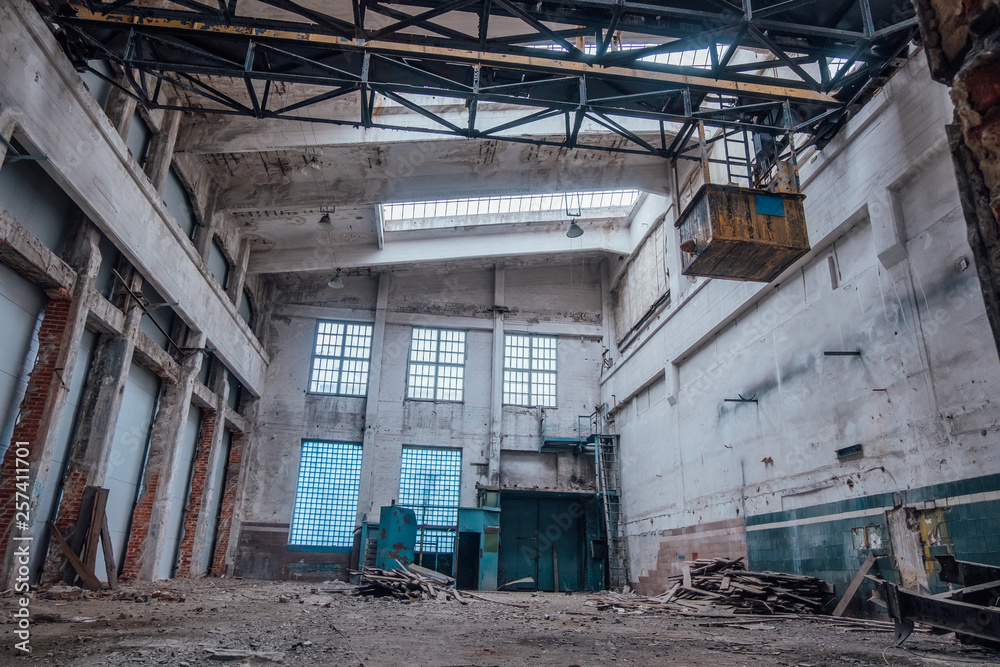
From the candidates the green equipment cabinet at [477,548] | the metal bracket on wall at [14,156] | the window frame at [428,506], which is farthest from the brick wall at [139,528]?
the green equipment cabinet at [477,548]

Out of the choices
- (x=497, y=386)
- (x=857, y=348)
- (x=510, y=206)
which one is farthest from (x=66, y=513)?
(x=510, y=206)

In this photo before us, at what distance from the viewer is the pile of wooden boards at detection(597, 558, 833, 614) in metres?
10.2

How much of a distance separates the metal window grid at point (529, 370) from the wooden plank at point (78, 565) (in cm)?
1447

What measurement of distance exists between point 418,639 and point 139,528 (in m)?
11.4

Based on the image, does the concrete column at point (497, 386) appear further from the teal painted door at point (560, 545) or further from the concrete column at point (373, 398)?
the concrete column at point (373, 398)

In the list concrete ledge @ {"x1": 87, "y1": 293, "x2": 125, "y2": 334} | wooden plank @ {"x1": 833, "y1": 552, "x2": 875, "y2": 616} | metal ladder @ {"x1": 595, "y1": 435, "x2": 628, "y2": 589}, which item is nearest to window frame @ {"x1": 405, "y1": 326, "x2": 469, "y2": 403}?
metal ladder @ {"x1": 595, "y1": 435, "x2": 628, "y2": 589}

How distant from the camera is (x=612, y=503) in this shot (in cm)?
2092

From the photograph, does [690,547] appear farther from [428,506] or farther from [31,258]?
[31,258]

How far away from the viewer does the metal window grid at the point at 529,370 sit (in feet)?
76.5

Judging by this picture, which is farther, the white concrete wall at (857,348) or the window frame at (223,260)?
the window frame at (223,260)

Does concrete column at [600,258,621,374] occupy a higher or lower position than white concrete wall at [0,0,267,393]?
higher

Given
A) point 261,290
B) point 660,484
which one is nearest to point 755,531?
point 660,484

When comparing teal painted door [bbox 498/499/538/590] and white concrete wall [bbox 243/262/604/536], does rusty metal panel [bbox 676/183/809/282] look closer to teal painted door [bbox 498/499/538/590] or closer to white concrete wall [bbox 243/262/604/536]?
white concrete wall [bbox 243/262/604/536]

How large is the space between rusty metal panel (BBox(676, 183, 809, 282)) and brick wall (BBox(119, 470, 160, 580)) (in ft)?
43.4
